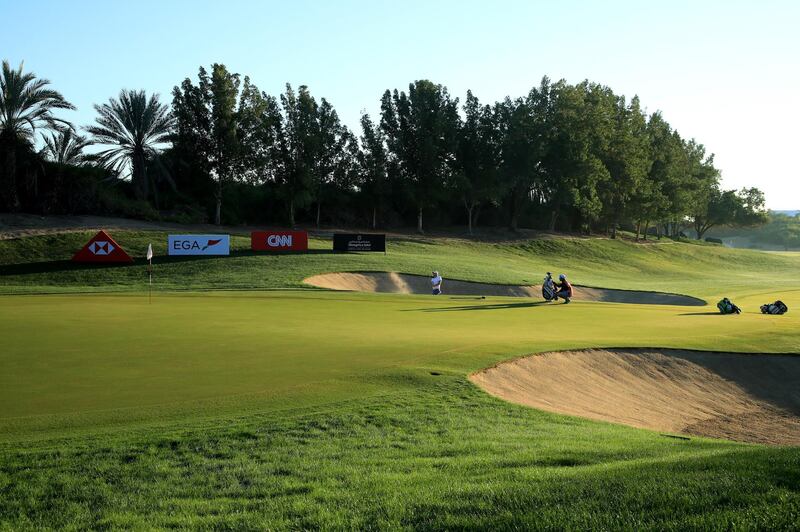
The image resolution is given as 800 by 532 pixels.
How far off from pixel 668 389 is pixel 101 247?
4033 centimetres

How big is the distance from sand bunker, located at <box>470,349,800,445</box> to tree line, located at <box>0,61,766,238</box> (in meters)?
50.1

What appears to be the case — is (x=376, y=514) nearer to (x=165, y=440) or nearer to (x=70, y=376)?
(x=165, y=440)

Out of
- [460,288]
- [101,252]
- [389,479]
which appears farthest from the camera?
[101,252]

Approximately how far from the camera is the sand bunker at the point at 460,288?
43.7 metres

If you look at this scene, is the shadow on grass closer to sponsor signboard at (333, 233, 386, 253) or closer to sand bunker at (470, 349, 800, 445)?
sand bunker at (470, 349, 800, 445)

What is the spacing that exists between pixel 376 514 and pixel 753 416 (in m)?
12.0

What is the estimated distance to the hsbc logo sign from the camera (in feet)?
150

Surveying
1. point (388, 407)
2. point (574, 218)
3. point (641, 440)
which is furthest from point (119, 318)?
point (574, 218)

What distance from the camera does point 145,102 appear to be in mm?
58000

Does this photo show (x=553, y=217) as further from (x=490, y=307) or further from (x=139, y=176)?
(x=490, y=307)

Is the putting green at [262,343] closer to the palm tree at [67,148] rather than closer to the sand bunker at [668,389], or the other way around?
the sand bunker at [668,389]

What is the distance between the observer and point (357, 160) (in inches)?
2874

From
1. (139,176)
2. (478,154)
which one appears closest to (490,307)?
(139,176)

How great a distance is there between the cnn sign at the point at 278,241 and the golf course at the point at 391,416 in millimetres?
23215
